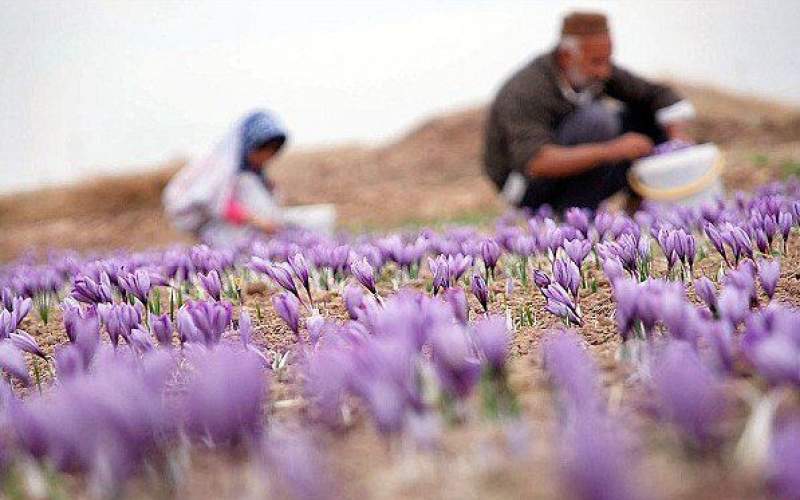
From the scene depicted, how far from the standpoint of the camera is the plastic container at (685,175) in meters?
4.88

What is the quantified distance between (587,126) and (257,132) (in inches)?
103

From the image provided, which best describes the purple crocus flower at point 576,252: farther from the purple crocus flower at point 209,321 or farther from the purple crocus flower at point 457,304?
the purple crocus flower at point 209,321

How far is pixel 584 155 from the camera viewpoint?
5.38 m

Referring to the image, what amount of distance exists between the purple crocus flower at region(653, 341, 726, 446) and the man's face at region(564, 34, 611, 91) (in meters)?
4.78

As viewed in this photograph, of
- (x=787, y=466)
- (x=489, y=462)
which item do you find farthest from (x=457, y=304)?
(x=787, y=466)

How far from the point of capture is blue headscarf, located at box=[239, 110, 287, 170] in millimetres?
6379

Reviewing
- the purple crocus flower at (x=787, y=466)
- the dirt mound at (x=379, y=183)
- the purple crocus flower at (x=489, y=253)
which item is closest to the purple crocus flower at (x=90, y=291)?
the purple crocus flower at (x=489, y=253)

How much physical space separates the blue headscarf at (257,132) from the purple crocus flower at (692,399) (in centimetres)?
558

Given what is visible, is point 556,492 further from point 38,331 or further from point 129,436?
point 38,331

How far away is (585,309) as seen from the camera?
2.77m

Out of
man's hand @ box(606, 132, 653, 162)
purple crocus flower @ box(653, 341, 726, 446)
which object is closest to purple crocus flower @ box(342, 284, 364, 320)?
purple crocus flower @ box(653, 341, 726, 446)

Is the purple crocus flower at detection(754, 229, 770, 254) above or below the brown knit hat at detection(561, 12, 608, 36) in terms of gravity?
below

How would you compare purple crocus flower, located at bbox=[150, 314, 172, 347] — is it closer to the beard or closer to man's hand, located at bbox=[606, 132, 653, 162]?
man's hand, located at bbox=[606, 132, 653, 162]

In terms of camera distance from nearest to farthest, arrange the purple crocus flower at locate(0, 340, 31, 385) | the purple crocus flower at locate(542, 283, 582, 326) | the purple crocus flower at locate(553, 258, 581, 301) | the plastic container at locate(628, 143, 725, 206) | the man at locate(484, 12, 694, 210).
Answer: the purple crocus flower at locate(0, 340, 31, 385) → the purple crocus flower at locate(542, 283, 582, 326) → the purple crocus flower at locate(553, 258, 581, 301) → the plastic container at locate(628, 143, 725, 206) → the man at locate(484, 12, 694, 210)
